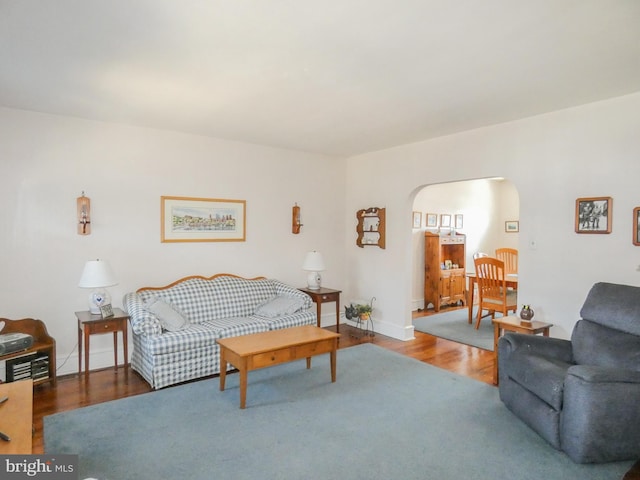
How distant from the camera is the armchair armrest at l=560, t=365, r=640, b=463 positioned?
91.7 inches

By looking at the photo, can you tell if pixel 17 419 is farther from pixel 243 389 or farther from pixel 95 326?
pixel 95 326

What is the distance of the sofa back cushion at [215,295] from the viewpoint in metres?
4.25

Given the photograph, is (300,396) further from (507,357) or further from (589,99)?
(589,99)

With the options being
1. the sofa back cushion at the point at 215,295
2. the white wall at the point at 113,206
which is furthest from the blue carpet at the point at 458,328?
the sofa back cushion at the point at 215,295

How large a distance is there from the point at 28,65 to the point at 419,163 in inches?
157

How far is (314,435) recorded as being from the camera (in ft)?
8.91

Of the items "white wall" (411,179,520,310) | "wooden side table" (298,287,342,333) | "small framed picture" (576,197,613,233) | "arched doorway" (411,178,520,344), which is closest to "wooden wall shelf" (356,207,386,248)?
"wooden side table" (298,287,342,333)

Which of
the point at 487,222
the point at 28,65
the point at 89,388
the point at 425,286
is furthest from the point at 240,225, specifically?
the point at 487,222

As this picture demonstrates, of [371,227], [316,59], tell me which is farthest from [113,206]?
[371,227]

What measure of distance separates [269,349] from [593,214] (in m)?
3.02

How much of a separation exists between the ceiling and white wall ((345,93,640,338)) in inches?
8.9

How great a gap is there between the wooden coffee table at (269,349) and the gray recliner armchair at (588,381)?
60.1 inches

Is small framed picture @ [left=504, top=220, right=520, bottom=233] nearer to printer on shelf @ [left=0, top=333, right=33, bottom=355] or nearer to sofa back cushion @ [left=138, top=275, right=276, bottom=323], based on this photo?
sofa back cushion @ [left=138, top=275, right=276, bottom=323]

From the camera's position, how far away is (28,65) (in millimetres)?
2654
